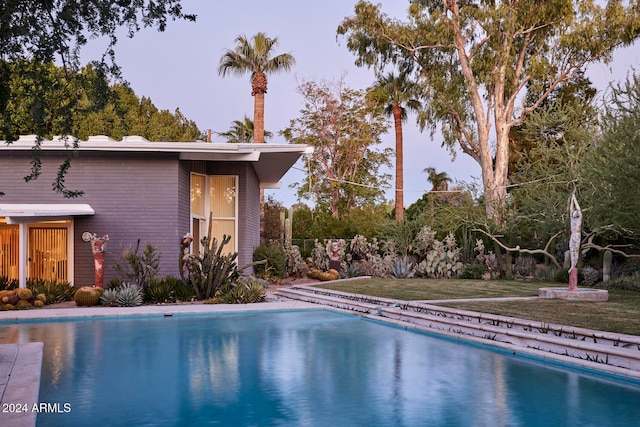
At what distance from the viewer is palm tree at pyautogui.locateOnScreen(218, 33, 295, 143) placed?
27.9 m

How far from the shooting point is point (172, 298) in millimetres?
15055

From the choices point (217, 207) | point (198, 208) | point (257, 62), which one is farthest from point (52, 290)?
point (257, 62)

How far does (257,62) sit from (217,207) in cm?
1090

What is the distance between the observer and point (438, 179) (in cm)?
4472

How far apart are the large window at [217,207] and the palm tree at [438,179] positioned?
2740 cm

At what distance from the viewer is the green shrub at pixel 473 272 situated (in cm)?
2180

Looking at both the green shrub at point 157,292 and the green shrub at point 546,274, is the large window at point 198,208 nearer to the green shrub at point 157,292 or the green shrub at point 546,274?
the green shrub at point 157,292

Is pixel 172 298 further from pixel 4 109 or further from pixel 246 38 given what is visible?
pixel 246 38

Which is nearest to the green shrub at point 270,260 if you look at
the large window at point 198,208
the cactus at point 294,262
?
the cactus at point 294,262

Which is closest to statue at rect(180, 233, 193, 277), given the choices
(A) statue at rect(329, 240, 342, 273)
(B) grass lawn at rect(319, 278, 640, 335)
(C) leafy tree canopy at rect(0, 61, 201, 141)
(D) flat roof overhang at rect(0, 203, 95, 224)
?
(D) flat roof overhang at rect(0, 203, 95, 224)

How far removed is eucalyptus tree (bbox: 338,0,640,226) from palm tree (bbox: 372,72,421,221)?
124 cm

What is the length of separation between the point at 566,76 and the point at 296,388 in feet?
→ 81.6

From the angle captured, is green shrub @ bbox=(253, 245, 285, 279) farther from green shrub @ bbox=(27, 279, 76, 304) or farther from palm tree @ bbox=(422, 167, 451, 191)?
palm tree @ bbox=(422, 167, 451, 191)

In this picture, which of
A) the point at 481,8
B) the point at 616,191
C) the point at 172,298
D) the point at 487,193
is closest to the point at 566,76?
the point at 481,8
